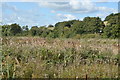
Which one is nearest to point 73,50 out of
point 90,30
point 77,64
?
point 77,64

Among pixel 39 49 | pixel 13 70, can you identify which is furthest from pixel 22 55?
pixel 13 70

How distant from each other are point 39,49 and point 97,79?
189 cm

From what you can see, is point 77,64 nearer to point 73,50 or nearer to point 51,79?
point 51,79

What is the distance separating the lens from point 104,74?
3822mm

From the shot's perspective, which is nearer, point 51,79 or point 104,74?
point 51,79

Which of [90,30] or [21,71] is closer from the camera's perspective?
[21,71]

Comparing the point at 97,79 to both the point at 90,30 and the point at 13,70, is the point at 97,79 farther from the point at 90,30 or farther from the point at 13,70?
the point at 90,30

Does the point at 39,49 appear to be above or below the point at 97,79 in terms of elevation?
above

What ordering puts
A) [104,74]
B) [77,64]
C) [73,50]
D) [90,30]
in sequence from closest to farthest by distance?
1. [104,74]
2. [77,64]
3. [73,50]
4. [90,30]

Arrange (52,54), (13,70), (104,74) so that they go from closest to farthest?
(13,70) → (104,74) → (52,54)

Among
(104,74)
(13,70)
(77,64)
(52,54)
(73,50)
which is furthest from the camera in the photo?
(73,50)

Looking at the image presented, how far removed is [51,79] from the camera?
11.0 ft

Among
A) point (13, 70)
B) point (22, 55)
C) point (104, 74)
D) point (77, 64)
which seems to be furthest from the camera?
point (22, 55)

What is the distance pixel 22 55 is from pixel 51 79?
1.41m
